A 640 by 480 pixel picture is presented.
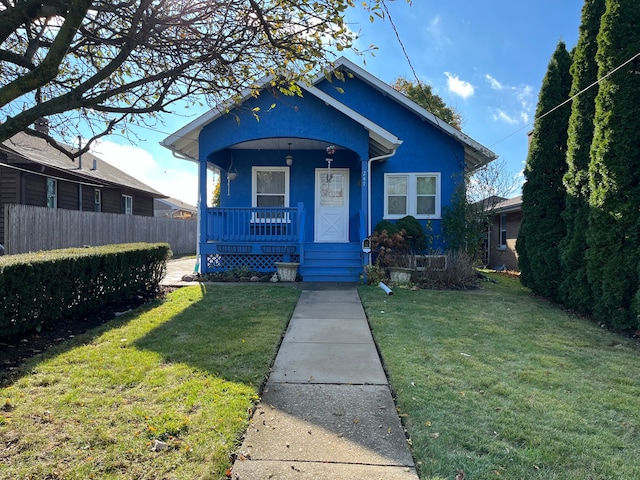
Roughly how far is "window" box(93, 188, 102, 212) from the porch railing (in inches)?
511

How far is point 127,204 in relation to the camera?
77.0ft

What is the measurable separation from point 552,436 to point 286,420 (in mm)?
2032

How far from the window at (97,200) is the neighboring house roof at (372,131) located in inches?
441

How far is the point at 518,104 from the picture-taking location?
16703 mm

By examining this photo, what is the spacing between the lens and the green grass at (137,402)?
99.1 inches

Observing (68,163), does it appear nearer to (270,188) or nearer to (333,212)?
(270,188)

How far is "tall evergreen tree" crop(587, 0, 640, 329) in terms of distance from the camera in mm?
5973

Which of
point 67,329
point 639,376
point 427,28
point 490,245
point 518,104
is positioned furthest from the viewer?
point 490,245

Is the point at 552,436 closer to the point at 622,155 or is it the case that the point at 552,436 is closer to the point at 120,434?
the point at 120,434

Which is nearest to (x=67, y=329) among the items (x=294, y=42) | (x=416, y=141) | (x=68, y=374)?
(x=68, y=374)

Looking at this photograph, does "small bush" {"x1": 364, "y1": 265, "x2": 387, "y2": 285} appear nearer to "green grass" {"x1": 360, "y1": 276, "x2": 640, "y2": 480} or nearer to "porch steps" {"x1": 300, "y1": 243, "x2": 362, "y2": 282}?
"porch steps" {"x1": 300, "y1": 243, "x2": 362, "y2": 282}

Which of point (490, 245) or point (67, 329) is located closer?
point (67, 329)

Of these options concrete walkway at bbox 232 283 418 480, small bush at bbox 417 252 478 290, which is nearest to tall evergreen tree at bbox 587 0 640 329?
small bush at bbox 417 252 478 290

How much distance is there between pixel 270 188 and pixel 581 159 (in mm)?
8300
